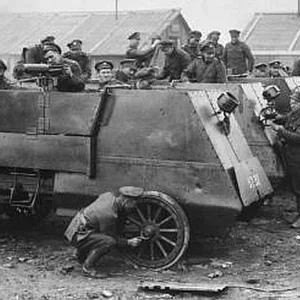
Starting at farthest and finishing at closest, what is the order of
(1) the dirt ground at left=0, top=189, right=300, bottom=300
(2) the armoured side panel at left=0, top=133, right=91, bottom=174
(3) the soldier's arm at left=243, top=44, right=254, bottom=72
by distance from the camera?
(3) the soldier's arm at left=243, top=44, right=254, bottom=72 → (2) the armoured side panel at left=0, top=133, right=91, bottom=174 → (1) the dirt ground at left=0, top=189, right=300, bottom=300

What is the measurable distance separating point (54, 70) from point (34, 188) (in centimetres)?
132

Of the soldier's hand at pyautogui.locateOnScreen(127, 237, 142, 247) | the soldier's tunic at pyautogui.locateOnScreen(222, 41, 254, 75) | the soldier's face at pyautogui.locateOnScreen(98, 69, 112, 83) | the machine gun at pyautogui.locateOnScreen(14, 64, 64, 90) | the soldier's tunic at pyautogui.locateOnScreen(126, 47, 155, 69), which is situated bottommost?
the soldier's hand at pyautogui.locateOnScreen(127, 237, 142, 247)

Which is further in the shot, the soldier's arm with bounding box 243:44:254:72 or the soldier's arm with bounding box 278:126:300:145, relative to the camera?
the soldier's arm with bounding box 243:44:254:72

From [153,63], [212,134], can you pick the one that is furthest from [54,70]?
[153,63]

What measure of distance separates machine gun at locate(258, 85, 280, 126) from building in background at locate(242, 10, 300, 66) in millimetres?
14818

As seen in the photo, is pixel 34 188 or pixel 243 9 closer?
pixel 34 188

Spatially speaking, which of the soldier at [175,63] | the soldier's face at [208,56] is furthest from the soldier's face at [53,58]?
the soldier at [175,63]

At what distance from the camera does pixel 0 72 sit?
9.52 metres

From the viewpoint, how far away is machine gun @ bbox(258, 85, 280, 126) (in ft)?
34.2

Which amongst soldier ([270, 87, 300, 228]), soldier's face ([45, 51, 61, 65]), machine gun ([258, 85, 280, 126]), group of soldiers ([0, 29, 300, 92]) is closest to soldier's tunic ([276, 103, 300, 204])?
soldier ([270, 87, 300, 228])

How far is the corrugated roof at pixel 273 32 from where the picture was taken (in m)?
25.9

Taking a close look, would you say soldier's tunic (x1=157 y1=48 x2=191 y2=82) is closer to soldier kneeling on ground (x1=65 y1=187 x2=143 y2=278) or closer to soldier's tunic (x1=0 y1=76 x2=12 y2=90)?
soldier's tunic (x1=0 y1=76 x2=12 y2=90)

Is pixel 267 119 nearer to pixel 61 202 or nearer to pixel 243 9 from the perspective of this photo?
pixel 61 202

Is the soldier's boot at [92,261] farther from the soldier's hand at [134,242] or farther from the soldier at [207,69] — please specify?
the soldier at [207,69]
